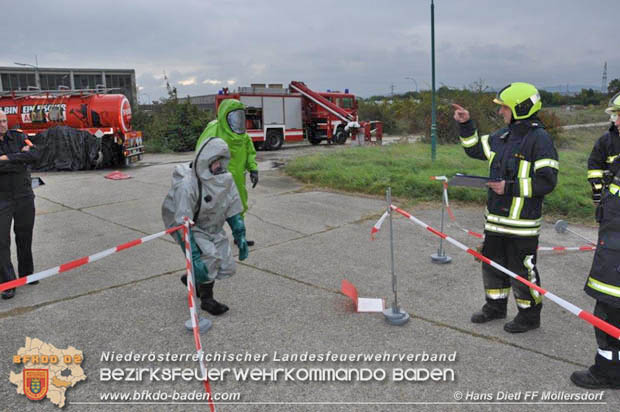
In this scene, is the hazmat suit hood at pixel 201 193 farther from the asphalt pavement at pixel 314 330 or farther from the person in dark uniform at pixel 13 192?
the person in dark uniform at pixel 13 192

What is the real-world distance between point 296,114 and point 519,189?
19889mm

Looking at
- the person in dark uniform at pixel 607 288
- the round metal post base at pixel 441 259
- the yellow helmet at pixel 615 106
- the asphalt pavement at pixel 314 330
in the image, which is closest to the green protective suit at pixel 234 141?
the asphalt pavement at pixel 314 330

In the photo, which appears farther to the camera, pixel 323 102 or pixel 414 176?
pixel 323 102

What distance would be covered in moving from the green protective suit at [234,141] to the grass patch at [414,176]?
4.31m

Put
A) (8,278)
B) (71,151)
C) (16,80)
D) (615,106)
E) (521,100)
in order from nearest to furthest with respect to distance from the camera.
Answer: (615,106) → (521,100) → (8,278) → (71,151) → (16,80)

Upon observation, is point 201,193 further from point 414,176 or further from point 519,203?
point 414,176

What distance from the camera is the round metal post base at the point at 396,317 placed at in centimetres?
403

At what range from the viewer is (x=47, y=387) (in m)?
3.16

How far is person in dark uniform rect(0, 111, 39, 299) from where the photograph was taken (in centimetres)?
469

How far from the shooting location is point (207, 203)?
13.0 ft

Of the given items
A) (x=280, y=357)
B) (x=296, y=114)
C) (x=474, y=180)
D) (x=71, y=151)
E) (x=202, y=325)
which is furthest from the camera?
(x=296, y=114)

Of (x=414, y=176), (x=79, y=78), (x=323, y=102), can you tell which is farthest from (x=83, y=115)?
(x=79, y=78)

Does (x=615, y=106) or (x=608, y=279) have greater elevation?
(x=615, y=106)

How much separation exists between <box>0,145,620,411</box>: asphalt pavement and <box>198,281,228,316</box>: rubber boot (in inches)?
2.6
